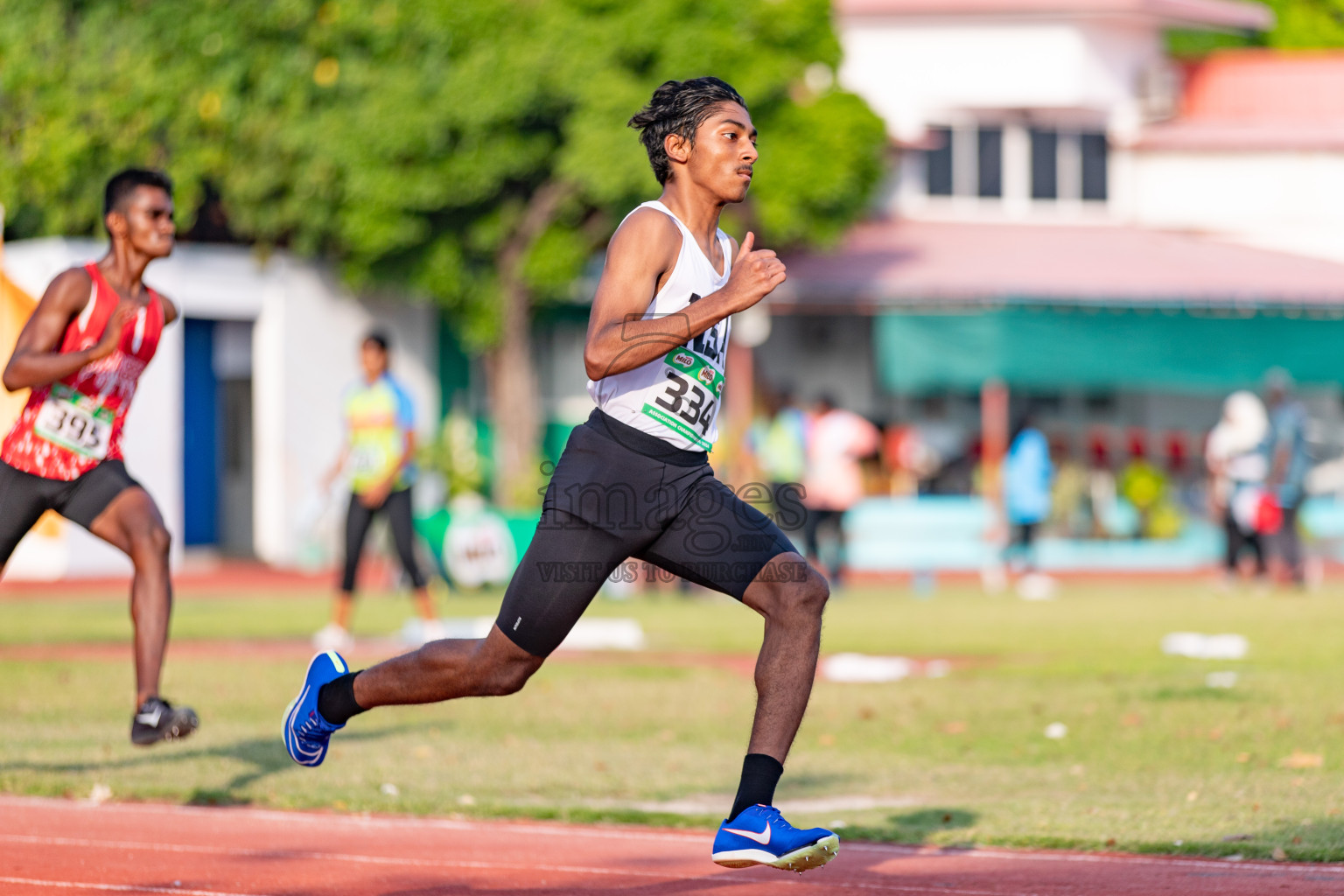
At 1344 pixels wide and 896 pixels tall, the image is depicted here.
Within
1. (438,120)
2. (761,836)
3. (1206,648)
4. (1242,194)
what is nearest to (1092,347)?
(1242,194)

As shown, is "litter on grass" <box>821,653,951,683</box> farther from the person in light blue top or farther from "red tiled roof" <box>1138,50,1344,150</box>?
"red tiled roof" <box>1138,50,1344,150</box>

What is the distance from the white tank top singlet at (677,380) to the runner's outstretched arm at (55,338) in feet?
8.48

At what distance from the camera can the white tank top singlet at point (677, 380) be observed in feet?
17.3

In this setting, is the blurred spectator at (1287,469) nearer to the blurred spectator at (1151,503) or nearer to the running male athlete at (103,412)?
the blurred spectator at (1151,503)

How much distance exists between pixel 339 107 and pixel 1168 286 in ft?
40.5

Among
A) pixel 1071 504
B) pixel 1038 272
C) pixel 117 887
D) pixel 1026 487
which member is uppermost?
pixel 1038 272

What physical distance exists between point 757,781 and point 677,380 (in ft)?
3.79

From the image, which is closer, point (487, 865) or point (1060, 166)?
point (487, 865)

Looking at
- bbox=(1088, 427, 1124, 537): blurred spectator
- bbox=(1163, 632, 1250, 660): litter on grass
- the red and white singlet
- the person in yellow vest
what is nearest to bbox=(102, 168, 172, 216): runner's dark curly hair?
the red and white singlet

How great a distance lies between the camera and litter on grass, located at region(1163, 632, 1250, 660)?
12.9 m

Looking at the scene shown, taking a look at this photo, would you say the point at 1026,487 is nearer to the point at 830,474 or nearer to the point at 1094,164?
the point at 830,474

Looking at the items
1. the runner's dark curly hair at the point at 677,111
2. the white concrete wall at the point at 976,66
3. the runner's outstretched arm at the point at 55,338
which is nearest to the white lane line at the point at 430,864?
the runner's outstretched arm at the point at 55,338

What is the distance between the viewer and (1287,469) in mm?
19969

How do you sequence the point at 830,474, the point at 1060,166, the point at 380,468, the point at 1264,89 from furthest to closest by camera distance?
the point at 1264,89 < the point at 1060,166 < the point at 830,474 < the point at 380,468
